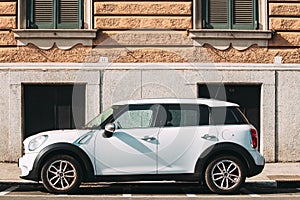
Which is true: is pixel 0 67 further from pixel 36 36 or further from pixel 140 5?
pixel 140 5

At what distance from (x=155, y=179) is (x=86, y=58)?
207 inches

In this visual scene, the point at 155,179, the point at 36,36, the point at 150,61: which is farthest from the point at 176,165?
the point at 36,36

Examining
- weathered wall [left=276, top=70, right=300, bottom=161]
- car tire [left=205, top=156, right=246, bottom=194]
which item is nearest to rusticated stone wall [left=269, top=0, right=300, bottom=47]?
weathered wall [left=276, top=70, right=300, bottom=161]

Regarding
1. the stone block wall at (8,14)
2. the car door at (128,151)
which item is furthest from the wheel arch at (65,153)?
the stone block wall at (8,14)

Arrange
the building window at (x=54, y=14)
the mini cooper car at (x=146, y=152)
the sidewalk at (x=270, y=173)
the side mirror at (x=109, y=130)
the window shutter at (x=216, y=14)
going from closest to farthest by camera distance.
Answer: the side mirror at (x=109, y=130) < the mini cooper car at (x=146, y=152) < the sidewalk at (x=270, y=173) < the building window at (x=54, y=14) < the window shutter at (x=216, y=14)

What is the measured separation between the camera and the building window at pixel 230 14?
1540 cm

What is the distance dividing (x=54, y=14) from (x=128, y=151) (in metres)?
5.90

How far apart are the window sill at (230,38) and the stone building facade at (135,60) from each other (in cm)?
3

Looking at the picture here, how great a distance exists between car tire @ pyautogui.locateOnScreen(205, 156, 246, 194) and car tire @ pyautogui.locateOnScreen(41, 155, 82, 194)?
238 centimetres

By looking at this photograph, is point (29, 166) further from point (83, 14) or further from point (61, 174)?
point (83, 14)

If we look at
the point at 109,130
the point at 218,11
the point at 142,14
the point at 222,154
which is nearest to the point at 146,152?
the point at 109,130

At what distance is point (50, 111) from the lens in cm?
1527

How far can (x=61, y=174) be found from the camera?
423 inches

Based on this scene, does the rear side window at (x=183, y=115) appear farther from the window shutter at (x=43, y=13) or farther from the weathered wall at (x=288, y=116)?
the window shutter at (x=43, y=13)
